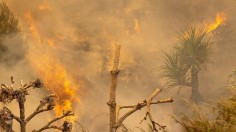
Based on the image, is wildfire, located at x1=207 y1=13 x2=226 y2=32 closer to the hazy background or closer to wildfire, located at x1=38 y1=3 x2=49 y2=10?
the hazy background

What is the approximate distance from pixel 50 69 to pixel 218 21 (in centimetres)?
1028

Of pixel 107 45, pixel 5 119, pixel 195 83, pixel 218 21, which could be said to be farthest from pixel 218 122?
pixel 218 21

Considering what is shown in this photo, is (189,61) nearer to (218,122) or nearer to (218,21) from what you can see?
(218,21)

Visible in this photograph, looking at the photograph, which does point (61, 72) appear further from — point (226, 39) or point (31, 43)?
point (226, 39)

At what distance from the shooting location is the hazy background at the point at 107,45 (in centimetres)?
1548

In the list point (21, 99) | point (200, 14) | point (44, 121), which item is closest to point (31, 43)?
point (44, 121)

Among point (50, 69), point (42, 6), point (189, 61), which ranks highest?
point (42, 6)

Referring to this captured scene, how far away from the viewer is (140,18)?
22266mm

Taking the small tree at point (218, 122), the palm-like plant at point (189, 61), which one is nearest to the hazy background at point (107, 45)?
the palm-like plant at point (189, 61)

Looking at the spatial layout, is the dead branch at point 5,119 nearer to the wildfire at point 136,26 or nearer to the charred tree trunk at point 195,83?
the charred tree trunk at point 195,83

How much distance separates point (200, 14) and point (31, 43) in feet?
33.8

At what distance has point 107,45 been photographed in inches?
783

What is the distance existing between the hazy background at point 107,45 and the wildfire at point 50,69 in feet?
0.20

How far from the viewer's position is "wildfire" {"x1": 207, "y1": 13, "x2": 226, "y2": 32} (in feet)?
66.9
